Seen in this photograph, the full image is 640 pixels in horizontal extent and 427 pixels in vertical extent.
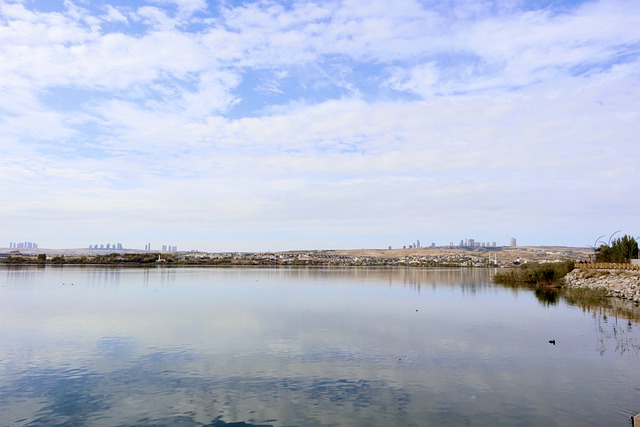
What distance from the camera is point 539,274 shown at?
78562mm

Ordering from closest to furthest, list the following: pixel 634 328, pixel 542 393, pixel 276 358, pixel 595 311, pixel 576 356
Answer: pixel 542 393, pixel 276 358, pixel 576 356, pixel 634 328, pixel 595 311

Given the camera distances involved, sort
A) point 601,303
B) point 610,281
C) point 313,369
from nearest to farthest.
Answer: point 313,369, point 601,303, point 610,281

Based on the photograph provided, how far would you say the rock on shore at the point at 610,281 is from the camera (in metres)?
46.7

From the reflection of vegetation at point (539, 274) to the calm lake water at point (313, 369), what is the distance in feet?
142

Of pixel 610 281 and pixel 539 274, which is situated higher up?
pixel 610 281

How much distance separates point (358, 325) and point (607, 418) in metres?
17.8

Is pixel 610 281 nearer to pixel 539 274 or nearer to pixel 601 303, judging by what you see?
pixel 601 303

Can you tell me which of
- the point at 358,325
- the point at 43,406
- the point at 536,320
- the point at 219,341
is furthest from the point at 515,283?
the point at 43,406

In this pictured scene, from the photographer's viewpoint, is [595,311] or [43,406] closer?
[43,406]

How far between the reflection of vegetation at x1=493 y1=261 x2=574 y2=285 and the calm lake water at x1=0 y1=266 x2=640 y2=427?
142ft

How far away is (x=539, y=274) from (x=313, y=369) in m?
70.5

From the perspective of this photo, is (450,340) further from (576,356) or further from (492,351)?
(576,356)

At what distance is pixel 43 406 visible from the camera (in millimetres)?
13906

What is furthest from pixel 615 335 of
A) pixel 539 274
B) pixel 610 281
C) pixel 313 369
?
pixel 539 274
